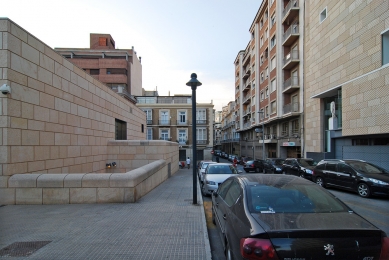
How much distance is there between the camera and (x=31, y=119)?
295 inches

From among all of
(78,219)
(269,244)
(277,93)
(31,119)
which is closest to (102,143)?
(31,119)

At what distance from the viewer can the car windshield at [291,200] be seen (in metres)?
2.99

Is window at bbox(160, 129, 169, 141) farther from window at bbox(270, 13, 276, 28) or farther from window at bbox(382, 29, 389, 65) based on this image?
window at bbox(382, 29, 389, 65)

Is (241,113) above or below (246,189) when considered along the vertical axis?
above

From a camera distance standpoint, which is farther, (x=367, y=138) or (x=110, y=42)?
(x=110, y=42)

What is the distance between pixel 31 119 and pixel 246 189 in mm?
7393

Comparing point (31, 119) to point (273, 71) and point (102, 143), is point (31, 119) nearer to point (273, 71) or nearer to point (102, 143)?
point (102, 143)

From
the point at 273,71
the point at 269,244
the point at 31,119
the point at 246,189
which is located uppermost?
the point at 273,71

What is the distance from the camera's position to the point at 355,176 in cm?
982

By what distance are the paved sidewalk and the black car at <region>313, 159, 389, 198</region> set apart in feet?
23.9

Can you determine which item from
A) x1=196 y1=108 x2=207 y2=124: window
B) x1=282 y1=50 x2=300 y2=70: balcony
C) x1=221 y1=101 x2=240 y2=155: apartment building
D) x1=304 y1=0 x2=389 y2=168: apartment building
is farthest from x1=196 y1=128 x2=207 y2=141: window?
x1=304 y1=0 x2=389 y2=168: apartment building

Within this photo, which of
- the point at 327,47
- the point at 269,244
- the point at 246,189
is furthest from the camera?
the point at 327,47

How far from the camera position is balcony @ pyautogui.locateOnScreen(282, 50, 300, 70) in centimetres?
2597

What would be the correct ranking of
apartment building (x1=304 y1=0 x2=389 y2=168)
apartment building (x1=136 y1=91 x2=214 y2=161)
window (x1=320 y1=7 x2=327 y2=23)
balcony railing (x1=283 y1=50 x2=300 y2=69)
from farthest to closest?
apartment building (x1=136 y1=91 x2=214 y2=161)
balcony railing (x1=283 y1=50 x2=300 y2=69)
window (x1=320 y1=7 x2=327 y2=23)
apartment building (x1=304 y1=0 x2=389 y2=168)
